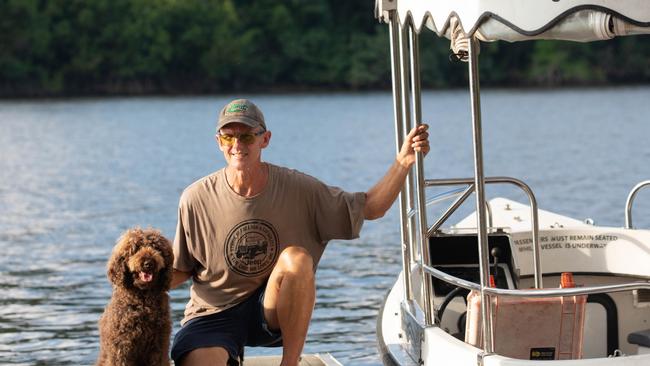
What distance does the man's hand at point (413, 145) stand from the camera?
18.9 ft

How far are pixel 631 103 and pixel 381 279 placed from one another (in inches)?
2042

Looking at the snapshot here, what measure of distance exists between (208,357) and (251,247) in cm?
54

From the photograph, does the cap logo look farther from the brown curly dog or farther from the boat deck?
the boat deck

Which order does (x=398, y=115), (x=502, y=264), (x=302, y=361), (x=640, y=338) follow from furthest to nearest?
1. (x=502, y=264)
2. (x=302, y=361)
3. (x=398, y=115)
4. (x=640, y=338)

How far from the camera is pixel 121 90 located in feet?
293

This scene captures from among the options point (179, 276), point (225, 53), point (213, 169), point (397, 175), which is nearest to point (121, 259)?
point (179, 276)

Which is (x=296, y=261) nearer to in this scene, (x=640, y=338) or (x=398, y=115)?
(x=398, y=115)

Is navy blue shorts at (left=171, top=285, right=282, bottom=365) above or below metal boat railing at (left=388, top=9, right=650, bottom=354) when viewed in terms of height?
below

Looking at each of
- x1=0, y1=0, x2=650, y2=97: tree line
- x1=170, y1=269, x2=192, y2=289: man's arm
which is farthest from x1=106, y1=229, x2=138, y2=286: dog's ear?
x1=0, y1=0, x2=650, y2=97: tree line

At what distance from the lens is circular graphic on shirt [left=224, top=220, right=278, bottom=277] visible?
5953 mm

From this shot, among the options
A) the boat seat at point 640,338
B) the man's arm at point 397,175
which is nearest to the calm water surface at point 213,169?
the boat seat at point 640,338

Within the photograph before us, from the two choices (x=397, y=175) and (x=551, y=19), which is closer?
(x=551, y=19)


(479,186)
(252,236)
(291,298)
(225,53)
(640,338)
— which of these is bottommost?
(640,338)

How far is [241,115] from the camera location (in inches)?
229
